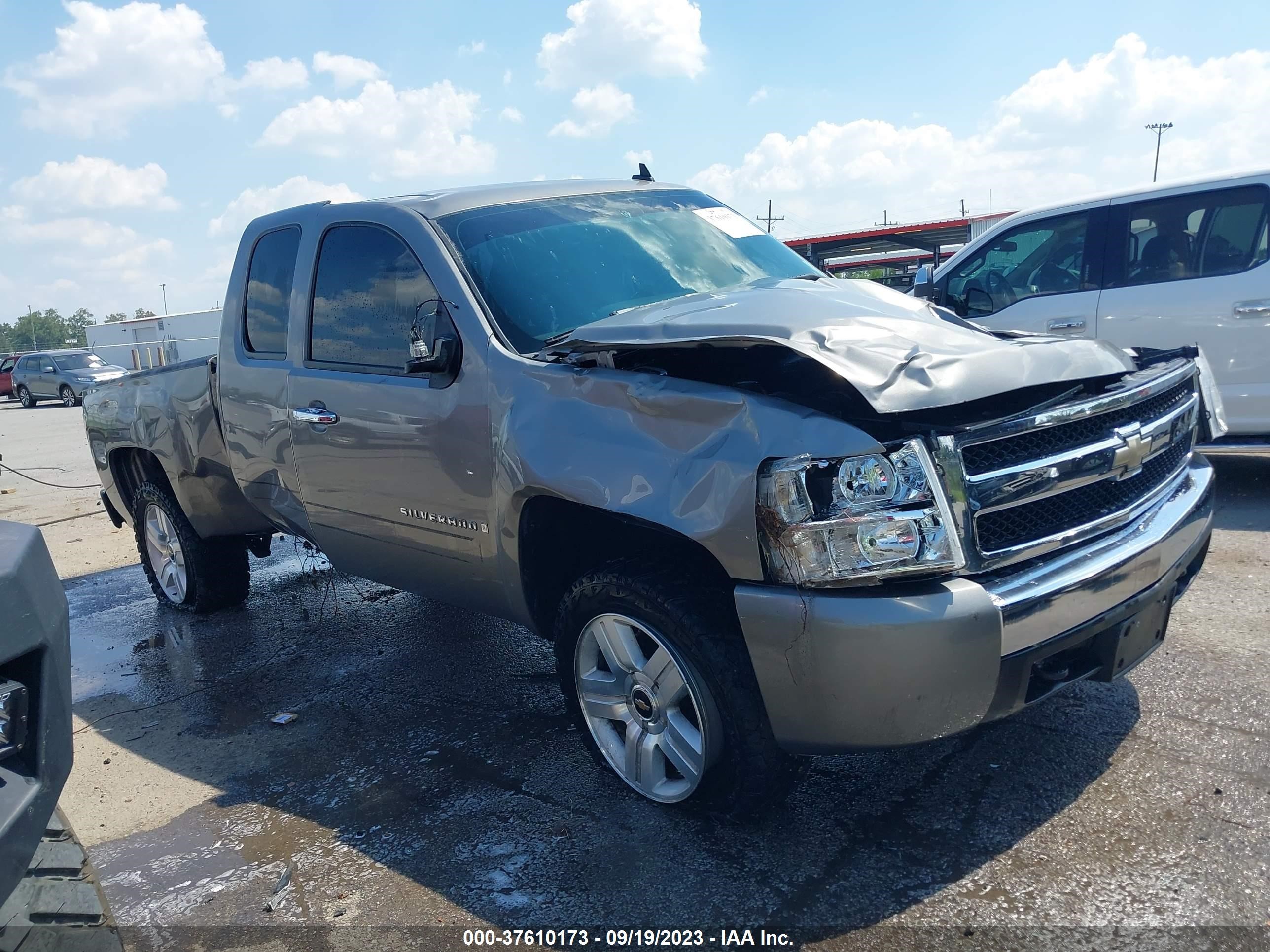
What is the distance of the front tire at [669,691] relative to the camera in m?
2.66

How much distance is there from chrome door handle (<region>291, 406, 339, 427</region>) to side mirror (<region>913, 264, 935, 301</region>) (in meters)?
2.89

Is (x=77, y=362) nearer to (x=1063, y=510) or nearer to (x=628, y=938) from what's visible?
(x=628, y=938)

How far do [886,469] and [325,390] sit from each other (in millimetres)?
2450

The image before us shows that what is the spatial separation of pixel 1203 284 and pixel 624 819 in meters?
5.18

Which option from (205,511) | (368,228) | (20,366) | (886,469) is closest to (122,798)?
(205,511)

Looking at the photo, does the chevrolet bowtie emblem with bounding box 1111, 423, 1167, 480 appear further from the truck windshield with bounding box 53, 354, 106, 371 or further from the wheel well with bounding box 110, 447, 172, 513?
the truck windshield with bounding box 53, 354, 106, 371

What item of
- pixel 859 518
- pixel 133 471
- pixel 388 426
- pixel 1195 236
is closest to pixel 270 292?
pixel 388 426

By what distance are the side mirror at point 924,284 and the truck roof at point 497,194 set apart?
5.25ft

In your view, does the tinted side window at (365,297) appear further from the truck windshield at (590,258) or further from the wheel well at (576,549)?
the wheel well at (576,549)

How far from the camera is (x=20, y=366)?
93.2ft

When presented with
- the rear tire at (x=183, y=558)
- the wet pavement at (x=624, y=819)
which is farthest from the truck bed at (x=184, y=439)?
the wet pavement at (x=624, y=819)

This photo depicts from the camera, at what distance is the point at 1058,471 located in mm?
2652

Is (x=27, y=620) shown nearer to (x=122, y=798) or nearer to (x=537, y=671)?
(x=122, y=798)

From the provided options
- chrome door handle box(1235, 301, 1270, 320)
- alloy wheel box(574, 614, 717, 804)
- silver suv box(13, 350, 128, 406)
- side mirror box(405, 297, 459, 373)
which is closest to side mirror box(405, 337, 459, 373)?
side mirror box(405, 297, 459, 373)
